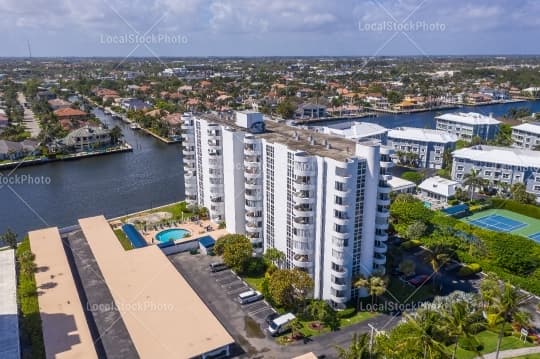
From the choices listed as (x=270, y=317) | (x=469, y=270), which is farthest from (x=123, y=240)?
(x=469, y=270)

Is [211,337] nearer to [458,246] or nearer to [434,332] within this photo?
[434,332]

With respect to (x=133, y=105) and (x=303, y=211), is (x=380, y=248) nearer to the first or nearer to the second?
(x=303, y=211)

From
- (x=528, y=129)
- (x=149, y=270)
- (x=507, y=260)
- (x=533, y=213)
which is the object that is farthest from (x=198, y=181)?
(x=528, y=129)

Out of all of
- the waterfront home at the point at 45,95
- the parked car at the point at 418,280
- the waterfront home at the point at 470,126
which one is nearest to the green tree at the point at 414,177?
the parked car at the point at 418,280

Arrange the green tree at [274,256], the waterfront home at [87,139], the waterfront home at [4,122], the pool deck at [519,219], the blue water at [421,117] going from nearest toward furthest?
the green tree at [274,256] → the pool deck at [519,219] → the waterfront home at [87,139] → the waterfront home at [4,122] → the blue water at [421,117]

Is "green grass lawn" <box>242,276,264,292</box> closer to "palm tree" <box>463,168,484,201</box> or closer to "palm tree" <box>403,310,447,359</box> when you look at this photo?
"palm tree" <box>403,310,447,359</box>

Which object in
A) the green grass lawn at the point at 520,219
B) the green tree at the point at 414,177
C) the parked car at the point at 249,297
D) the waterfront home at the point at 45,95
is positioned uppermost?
the waterfront home at the point at 45,95

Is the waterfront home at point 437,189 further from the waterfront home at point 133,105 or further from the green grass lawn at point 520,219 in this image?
the waterfront home at point 133,105
